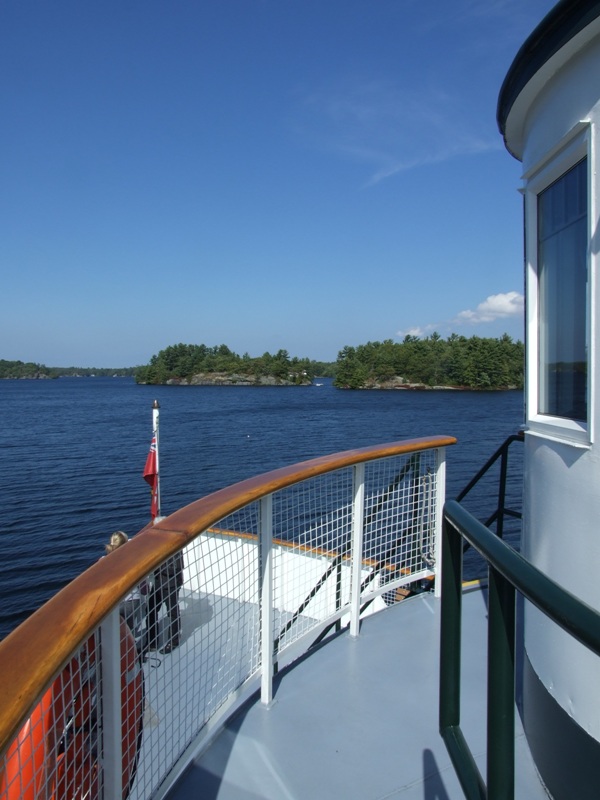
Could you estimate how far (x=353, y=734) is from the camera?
96.3 inches

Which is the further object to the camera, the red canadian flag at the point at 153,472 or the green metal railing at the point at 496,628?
the red canadian flag at the point at 153,472

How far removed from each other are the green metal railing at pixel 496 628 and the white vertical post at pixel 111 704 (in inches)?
29.4

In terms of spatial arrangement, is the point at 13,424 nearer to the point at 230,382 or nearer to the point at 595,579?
the point at 595,579

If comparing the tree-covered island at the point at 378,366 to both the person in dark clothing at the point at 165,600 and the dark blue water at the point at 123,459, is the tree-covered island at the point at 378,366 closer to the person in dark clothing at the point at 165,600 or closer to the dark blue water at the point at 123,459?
the dark blue water at the point at 123,459

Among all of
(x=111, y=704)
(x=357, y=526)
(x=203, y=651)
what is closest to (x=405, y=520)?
(x=357, y=526)

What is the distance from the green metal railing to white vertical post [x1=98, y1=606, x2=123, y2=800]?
746 mm

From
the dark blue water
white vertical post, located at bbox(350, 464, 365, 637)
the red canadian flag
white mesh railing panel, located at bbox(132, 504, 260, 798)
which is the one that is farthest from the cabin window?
the dark blue water

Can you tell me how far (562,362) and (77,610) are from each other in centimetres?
201

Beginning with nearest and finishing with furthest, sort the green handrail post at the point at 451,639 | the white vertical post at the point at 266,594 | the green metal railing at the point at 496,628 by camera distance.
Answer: the green metal railing at the point at 496,628 < the green handrail post at the point at 451,639 < the white vertical post at the point at 266,594

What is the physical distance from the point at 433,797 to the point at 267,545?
109cm

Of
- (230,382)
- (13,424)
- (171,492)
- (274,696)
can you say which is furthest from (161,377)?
(274,696)

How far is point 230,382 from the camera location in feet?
414

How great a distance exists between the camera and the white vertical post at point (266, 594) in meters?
2.39

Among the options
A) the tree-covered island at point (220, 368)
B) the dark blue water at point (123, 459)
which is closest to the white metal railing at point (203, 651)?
the dark blue water at point (123, 459)
